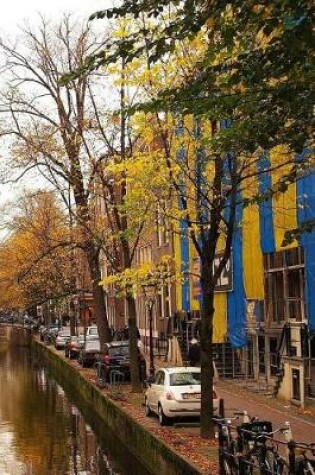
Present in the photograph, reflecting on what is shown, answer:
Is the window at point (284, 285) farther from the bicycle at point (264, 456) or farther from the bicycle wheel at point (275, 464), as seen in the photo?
the bicycle wheel at point (275, 464)

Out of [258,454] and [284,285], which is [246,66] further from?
[284,285]

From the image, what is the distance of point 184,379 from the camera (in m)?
19.0

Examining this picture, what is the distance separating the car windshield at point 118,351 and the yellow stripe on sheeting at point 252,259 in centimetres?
533

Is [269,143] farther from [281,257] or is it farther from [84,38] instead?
[84,38]

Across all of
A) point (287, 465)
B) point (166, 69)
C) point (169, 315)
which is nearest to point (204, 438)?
point (287, 465)

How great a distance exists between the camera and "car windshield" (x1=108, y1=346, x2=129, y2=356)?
29.9 metres

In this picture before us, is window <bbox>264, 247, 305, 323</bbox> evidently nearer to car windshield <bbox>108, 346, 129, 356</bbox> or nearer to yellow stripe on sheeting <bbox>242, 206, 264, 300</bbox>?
yellow stripe on sheeting <bbox>242, 206, 264, 300</bbox>

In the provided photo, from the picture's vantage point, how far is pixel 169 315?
47.3 metres

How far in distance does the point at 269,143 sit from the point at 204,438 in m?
8.85

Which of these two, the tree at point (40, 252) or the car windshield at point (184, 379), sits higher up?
the tree at point (40, 252)

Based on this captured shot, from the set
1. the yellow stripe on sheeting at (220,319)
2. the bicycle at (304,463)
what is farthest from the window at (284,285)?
the bicycle at (304,463)

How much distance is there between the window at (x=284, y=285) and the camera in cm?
2425

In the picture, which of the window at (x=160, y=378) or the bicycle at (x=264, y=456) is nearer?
the bicycle at (x=264, y=456)

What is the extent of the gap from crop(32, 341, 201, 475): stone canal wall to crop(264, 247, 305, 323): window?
636 cm
